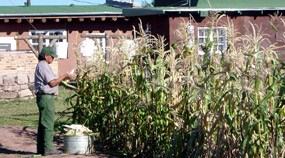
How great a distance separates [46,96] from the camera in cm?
1377

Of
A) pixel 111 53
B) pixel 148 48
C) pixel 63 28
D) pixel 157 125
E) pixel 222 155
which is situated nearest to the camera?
pixel 222 155

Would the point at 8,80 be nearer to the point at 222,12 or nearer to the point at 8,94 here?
the point at 8,94

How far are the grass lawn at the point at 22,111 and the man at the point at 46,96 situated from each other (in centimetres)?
342

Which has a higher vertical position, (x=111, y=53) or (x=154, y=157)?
(x=111, y=53)

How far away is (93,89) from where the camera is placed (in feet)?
50.1

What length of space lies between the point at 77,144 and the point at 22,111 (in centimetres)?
1014

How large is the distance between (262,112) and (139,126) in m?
3.73

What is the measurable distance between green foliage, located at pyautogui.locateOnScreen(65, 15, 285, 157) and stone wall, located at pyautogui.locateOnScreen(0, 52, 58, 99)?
13234mm

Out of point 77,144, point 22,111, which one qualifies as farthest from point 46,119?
point 22,111

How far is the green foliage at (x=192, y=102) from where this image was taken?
9.72 m

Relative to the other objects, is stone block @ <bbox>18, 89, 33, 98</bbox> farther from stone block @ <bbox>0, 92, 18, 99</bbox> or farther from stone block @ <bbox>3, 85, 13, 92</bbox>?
stone block @ <bbox>3, 85, 13, 92</bbox>

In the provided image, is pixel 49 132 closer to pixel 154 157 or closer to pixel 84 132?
pixel 84 132

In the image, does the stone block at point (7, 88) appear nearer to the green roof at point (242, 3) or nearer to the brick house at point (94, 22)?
the brick house at point (94, 22)

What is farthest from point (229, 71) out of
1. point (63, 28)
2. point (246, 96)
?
point (63, 28)
